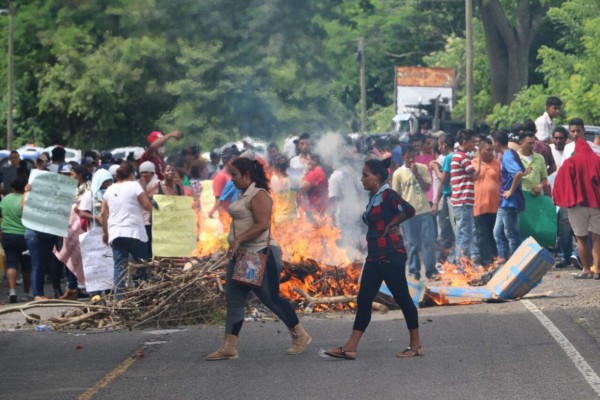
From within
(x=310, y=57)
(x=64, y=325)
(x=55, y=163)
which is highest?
(x=310, y=57)

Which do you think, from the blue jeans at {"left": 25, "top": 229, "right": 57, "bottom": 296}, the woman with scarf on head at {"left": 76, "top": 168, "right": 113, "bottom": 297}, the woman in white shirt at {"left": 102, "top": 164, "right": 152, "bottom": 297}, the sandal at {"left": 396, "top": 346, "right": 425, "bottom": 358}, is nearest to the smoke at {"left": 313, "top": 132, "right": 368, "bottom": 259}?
the woman with scarf on head at {"left": 76, "top": 168, "right": 113, "bottom": 297}

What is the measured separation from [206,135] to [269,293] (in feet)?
47.8

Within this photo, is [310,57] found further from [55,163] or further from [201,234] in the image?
[201,234]

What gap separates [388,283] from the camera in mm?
11047

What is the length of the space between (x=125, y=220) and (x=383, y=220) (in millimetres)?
4211

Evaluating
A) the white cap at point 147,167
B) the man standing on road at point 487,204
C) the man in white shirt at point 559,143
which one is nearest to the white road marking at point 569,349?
the man standing on road at point 487,204

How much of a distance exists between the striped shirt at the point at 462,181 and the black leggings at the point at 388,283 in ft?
20.9

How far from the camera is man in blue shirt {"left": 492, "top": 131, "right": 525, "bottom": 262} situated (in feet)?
55.8

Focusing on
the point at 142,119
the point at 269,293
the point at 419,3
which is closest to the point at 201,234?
the point at 269,293

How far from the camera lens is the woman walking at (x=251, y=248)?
435 inches

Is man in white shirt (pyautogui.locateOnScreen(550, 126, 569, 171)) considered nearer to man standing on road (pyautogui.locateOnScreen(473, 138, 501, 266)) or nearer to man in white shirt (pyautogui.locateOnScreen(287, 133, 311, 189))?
man standing on road (pyautogui.locateOnScreen(473, 138, 501, 266))

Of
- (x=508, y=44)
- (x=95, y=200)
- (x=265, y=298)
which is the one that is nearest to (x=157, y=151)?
(x=95, y=200)

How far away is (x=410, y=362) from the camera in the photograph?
10602 mm

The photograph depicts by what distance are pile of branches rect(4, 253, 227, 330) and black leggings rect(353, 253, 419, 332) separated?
286cm
